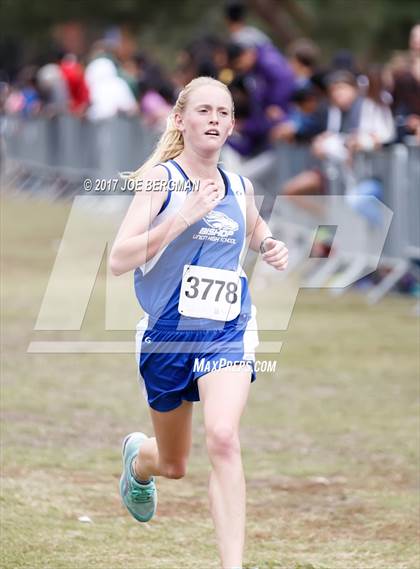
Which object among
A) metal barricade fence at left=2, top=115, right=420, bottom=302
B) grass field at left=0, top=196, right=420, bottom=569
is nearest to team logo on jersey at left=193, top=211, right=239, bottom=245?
grass field at left=0, top=196, right=420, bottom=569

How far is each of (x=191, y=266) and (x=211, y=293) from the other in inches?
5.7

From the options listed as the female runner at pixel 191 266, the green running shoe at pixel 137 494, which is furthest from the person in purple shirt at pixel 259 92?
the female runner at pixel 191 266

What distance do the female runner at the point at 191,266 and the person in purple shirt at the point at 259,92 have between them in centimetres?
968

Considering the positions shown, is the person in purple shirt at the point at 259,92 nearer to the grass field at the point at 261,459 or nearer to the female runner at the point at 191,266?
the grass field at the point at 261,459

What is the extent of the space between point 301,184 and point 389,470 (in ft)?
23.0

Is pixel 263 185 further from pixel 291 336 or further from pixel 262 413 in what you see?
pixel 262 413

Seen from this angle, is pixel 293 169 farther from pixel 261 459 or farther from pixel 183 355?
pixel 183 355

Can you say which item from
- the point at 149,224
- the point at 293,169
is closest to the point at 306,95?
the point at 293,169

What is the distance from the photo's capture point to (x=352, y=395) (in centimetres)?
955

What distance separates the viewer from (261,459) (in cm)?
778

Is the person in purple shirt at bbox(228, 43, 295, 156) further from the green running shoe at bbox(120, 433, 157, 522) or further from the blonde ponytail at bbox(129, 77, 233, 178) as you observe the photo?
the blonde ponytail at bbox(129, 77, 233, 178)

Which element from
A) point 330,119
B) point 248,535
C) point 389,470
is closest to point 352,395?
point 389,470

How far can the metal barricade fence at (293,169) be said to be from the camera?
12.6 metres

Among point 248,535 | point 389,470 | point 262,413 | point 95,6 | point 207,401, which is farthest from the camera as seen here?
point 95,6
